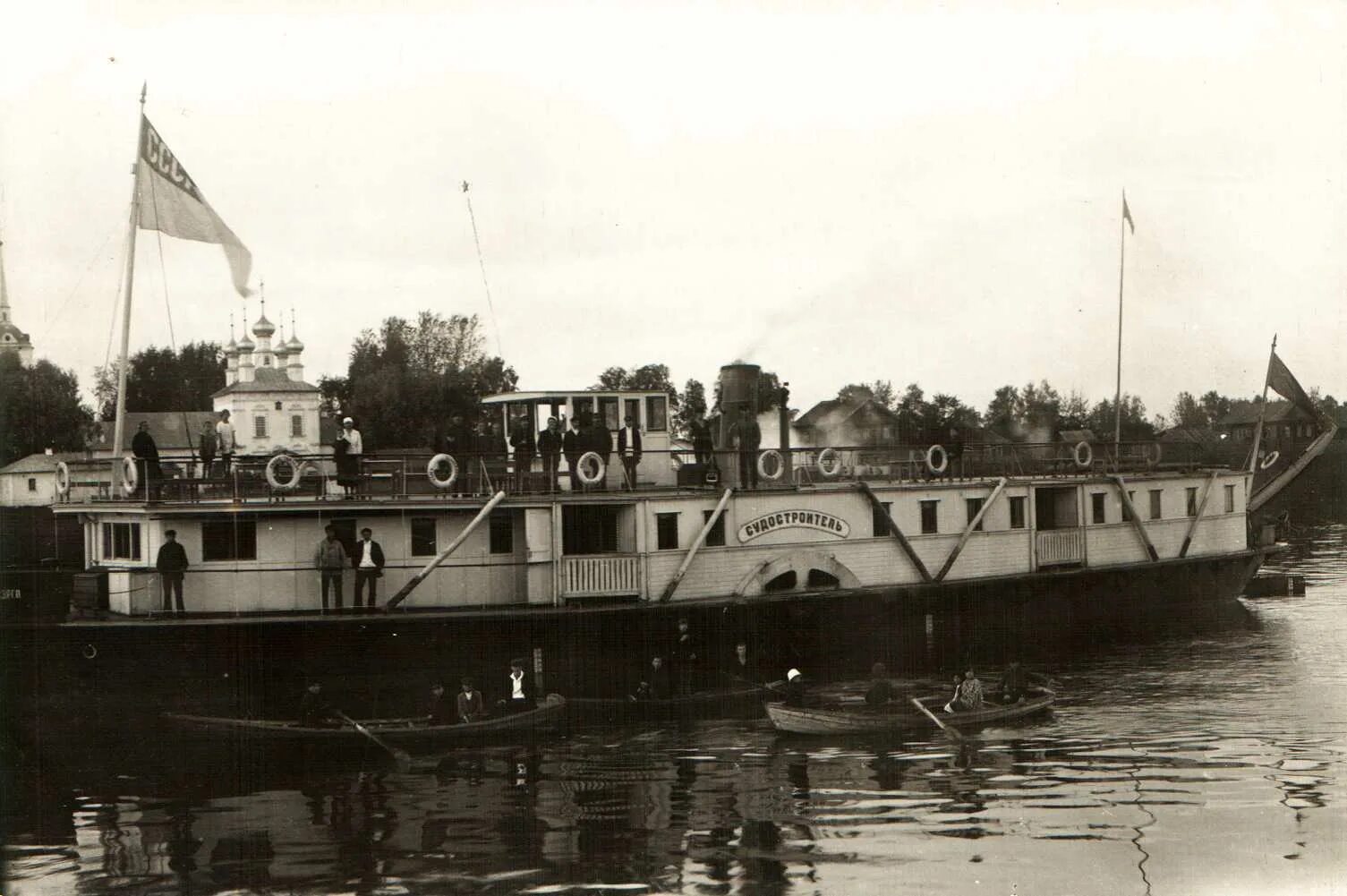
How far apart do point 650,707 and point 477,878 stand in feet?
25.7

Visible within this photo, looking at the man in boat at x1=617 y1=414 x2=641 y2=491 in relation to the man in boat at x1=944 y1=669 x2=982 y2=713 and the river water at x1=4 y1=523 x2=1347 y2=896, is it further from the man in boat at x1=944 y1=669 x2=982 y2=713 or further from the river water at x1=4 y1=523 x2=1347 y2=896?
the man in boat at x1=944 y1=669 x2=982 y2=713

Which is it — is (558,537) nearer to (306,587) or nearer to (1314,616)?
(306,587)

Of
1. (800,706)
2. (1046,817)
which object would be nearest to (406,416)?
(800,706)

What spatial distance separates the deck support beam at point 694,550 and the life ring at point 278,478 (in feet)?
21.3

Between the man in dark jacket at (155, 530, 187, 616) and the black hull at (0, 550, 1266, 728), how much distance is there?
0.62 metres

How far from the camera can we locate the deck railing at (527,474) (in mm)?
21922

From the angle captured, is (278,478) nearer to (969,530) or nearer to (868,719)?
(868,719)

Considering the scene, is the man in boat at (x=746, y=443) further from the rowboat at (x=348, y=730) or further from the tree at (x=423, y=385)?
the tree at (x=423, y=385)

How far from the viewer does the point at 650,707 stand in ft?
72.3

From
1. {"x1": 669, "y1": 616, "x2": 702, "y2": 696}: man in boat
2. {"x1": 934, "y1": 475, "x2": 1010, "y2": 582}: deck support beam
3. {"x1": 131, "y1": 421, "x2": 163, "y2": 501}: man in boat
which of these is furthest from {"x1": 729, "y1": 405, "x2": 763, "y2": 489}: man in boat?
{"x1": 131, "y1": 421, "x2": 163, "y2": 501}: man in boat

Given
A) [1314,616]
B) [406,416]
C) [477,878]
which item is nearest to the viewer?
[477,878]

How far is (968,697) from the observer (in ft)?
69.5

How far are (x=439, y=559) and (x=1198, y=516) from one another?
19236mm

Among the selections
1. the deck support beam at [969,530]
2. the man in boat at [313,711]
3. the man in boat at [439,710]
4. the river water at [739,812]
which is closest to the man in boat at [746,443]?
the deck support beam at [969,530]
